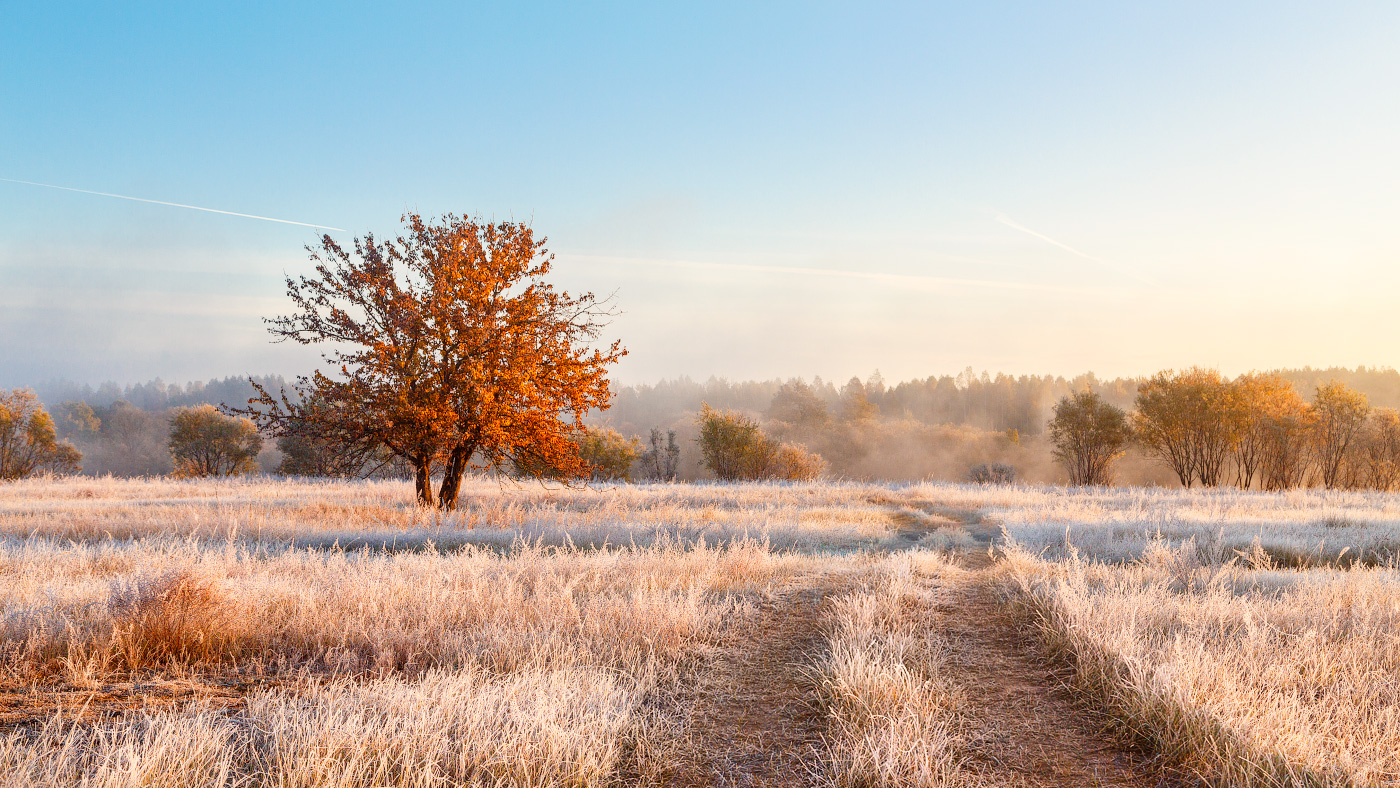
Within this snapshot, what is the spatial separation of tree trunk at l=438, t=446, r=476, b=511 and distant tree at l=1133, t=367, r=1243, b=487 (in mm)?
41989

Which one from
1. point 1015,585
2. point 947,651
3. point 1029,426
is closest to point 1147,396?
point 1015,585

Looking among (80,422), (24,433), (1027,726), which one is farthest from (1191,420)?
(80,422)

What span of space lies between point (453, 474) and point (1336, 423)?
49.7 m

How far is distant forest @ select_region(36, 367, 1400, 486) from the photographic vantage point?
8256 centimetres

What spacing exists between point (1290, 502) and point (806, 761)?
2778 cm

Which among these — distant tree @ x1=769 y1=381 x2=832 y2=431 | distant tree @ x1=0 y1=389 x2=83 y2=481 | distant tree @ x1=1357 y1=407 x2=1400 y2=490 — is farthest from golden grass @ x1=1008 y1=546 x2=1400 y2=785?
distant tree @ x1=769 y1=381 x2=832 y2=431

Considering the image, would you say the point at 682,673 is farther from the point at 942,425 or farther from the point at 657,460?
the point at 942,425

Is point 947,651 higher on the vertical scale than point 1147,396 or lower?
lower

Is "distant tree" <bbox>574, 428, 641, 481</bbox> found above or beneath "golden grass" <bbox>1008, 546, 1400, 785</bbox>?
beneath

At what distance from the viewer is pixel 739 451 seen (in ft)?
156

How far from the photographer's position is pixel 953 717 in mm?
4473

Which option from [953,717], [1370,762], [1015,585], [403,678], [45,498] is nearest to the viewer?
[1370,762]

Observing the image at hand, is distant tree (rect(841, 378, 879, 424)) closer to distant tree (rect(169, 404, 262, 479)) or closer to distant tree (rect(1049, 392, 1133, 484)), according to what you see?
distant tree (rect(1049, 392, 1133, 484))

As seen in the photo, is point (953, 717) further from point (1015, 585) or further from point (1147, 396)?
point (1147, 396)
